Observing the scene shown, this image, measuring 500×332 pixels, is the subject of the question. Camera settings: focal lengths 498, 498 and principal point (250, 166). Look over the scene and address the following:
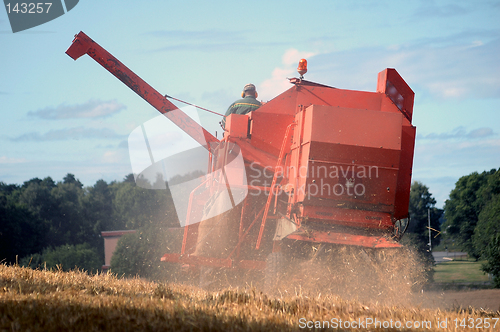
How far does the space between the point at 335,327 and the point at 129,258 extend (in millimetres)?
33867

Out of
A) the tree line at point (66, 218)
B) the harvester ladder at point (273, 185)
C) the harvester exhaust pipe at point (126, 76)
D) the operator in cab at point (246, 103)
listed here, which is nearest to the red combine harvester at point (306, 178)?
the harvester ladder at point (273, 185)

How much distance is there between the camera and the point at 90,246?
2071 inches

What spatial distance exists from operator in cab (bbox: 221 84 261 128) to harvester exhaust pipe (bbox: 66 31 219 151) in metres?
1.14

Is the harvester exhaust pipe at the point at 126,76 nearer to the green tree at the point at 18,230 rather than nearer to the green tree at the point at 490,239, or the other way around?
the green tree at the point at 490,239

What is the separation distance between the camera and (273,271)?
24.0 ft

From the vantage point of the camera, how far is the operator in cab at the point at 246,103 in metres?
10.1

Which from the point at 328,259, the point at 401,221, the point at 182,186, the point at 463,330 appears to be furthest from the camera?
the point at 182,186

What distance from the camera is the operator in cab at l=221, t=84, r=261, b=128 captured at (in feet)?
33.2

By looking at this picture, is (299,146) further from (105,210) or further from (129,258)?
(105,210)

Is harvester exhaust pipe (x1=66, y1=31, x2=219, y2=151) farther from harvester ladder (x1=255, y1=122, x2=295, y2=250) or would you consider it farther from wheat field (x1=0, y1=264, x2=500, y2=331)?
wheat field (x1=0, y1=264, x2=500, y2=331)

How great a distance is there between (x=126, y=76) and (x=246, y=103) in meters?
2.92

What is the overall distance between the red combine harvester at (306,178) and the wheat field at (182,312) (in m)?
1.91

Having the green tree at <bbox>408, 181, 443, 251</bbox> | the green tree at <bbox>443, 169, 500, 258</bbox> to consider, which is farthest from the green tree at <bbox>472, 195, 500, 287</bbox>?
the green tree at <bbox>408, 181, 443, 251</bbox>

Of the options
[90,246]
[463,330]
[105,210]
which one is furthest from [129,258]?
[463,330]
